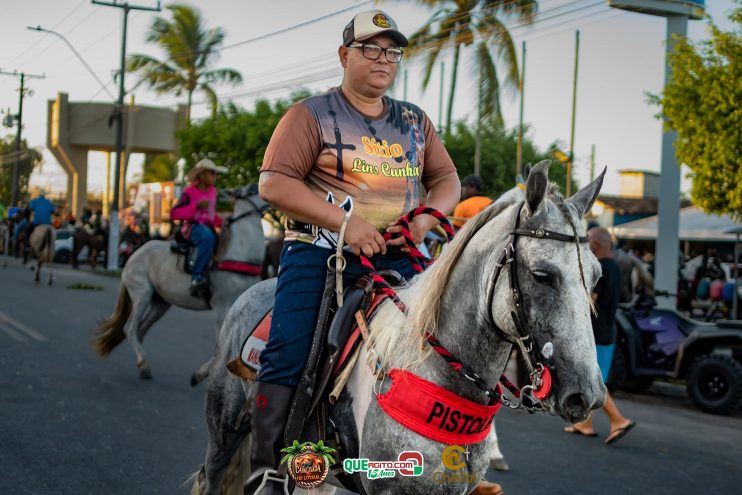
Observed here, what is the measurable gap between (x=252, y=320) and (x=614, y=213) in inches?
1641

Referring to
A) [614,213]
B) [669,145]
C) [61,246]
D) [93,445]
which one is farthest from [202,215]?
[614,213]


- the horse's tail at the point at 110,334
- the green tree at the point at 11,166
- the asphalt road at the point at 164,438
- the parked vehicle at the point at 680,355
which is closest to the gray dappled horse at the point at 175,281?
the horse's tail at the point at 110,334

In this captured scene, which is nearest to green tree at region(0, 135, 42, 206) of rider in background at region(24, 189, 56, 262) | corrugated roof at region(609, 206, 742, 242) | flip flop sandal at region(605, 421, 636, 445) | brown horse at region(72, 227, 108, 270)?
brown horse at region(72, 227, 108, 270)

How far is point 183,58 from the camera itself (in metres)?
45.3

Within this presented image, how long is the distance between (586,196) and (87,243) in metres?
30.5

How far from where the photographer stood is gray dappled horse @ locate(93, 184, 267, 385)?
945 centimetres

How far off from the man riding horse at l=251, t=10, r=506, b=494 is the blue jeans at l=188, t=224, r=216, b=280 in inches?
262

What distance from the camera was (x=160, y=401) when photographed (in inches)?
324

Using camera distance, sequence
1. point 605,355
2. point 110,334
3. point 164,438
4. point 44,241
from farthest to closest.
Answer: point 44,241 < point 110,334 < point 605,355 < point 164,438

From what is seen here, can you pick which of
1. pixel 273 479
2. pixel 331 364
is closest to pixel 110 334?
pixel 273 479

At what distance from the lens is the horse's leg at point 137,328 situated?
943 cm

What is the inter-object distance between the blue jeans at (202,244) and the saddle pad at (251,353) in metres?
6.25

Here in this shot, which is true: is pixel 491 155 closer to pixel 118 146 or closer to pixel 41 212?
pixel 118 146

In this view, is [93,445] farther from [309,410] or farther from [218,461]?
[309,410]
